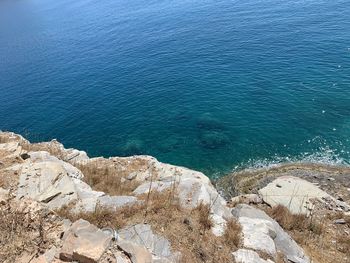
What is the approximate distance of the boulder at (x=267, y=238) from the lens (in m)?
13.6

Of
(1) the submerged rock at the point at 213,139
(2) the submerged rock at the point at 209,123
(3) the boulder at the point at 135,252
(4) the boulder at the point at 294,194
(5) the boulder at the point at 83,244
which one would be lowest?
(1) the submerged rock at the point at 213,139

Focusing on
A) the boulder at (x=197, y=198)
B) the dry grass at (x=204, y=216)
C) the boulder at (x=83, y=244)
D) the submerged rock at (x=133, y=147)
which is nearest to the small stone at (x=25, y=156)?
the boulder at (x=197, y=198)

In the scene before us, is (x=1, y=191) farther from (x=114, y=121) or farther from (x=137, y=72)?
(x=137, y=72)

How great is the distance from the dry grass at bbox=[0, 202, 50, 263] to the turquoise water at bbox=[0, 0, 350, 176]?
30290 millimetres

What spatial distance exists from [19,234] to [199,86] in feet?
155

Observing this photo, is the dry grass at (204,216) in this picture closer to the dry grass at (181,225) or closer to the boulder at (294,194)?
the dry grass at (181,225)

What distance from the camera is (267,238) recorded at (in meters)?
14.2

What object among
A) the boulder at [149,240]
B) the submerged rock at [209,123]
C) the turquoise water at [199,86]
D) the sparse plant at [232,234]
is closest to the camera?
the boulder at [149,240]

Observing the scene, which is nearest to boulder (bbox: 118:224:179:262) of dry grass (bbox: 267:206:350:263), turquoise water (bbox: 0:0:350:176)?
dry grass (bbox: 267:206:350:263)

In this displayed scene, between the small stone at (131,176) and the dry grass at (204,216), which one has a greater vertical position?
the dry grass at (204,216)

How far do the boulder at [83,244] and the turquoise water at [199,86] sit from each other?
1169 inches

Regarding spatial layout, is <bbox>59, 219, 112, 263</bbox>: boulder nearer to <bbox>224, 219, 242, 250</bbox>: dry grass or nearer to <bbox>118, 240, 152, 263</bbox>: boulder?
<bbox>118, 240, 152, 263</bbox>: boulder

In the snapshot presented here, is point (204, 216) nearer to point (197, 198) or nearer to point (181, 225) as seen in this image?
point (181, 225)

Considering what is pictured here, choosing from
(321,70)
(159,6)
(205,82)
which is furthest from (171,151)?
(159,6)
